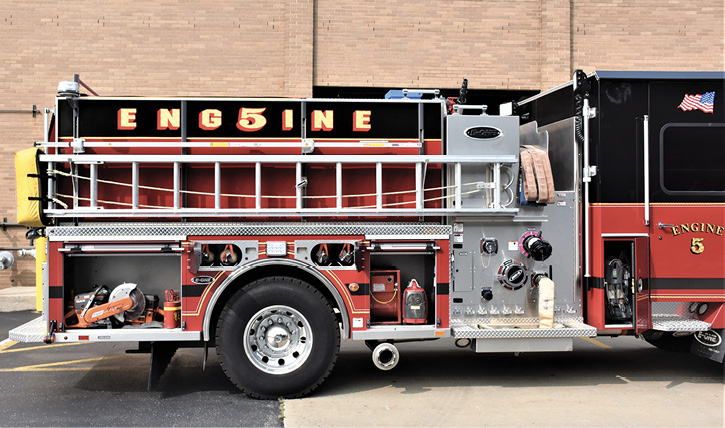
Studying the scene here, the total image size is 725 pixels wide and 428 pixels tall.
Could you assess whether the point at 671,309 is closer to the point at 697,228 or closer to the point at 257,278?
the point at 697,228

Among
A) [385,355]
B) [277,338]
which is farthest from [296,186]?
[385,355]

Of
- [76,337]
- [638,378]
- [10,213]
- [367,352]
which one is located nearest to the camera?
[76,337]

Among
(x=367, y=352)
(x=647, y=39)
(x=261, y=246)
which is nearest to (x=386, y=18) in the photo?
(x=647, y=39)

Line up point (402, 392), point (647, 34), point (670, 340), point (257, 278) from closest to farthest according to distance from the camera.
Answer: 1. point (257, 278)
2. point (402, 392)
3. point (670, 340)
4. point (647, 34)

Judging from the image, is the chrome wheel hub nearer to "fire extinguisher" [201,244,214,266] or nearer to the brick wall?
"fire extinguisher" [201,244,214,266]

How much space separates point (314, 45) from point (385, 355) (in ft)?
28.0

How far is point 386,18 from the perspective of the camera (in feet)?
41.9

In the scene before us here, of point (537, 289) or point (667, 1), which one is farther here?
point (667, 1)

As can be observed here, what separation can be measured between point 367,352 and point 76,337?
11.7ft

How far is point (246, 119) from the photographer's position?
19.0 ft

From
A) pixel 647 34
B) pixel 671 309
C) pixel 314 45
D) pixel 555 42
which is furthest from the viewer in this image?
pixel 647 34

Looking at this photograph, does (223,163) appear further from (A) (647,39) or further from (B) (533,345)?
(A) (647,39)

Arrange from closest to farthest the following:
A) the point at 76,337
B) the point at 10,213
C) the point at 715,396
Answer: the point at 76,337 → the point at 715,396 → the point at 10,213

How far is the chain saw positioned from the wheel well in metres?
0.59
